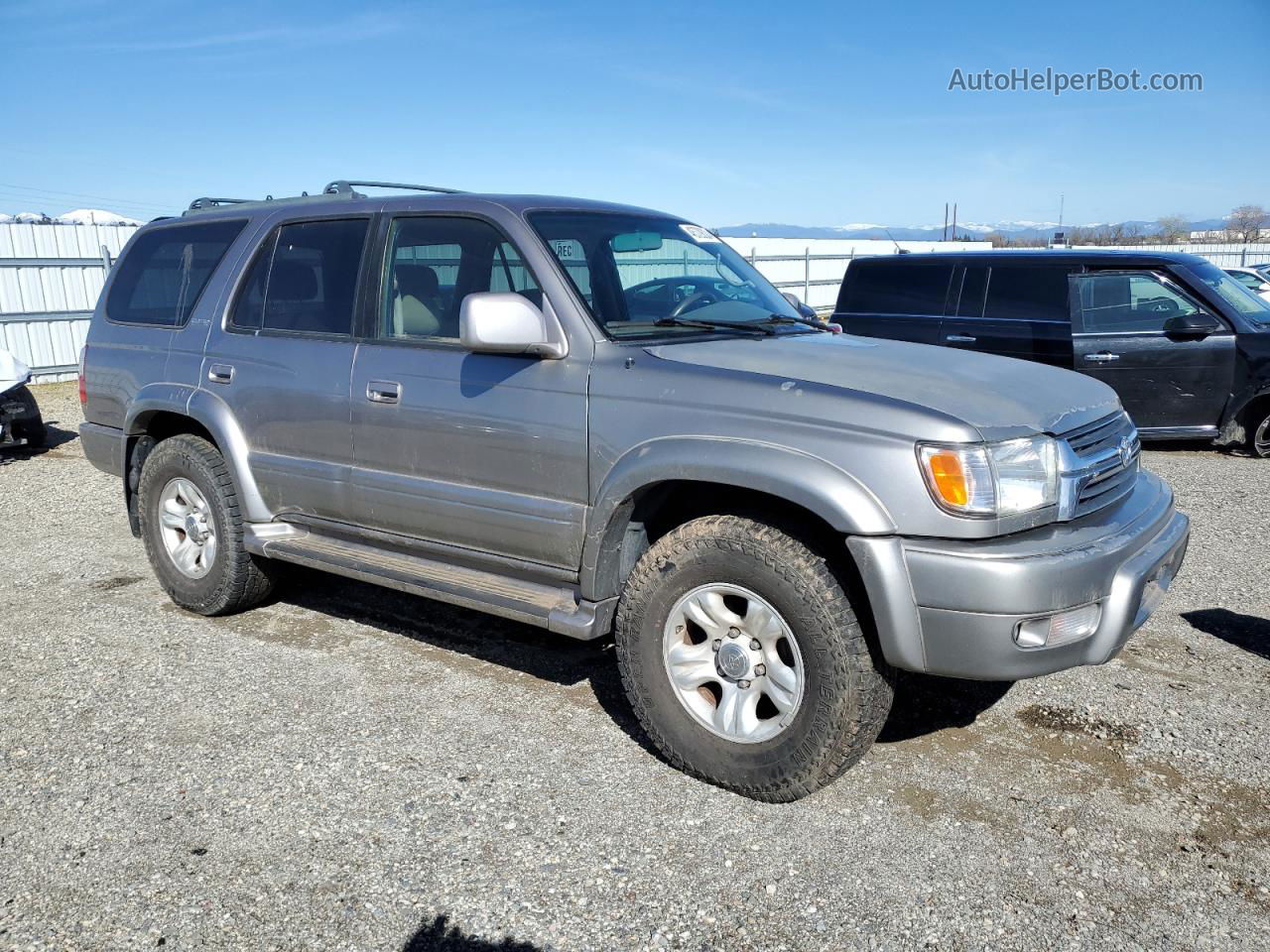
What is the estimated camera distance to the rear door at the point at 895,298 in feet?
30.7

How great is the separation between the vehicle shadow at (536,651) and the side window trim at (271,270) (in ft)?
4.50

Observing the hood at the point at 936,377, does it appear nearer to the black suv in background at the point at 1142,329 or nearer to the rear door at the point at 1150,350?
the black suv in background at the point at 1142,329

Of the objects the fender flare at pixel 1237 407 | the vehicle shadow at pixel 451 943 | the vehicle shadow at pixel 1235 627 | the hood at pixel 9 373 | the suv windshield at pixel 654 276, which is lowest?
the vehicle shadow at pixel 1235 627

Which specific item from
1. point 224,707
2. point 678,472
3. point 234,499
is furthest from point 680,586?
point 234,499

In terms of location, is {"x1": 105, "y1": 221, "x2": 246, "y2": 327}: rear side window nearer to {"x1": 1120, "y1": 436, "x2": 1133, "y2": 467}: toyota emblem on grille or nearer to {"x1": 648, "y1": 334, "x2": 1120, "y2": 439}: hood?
{"x1": 648, "y1": 334, "x2": 1120, "y2": 439}: hood

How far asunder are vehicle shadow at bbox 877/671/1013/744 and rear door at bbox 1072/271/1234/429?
5184 mm

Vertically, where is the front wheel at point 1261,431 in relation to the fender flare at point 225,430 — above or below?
below

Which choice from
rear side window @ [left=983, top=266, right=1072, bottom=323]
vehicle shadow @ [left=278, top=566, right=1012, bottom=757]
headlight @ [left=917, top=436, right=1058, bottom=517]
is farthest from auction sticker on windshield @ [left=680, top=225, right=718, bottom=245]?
rear side window @ [left=983, top=266, right=1072, bottom=323]

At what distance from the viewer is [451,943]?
2674mm

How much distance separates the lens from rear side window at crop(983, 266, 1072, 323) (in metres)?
8.85

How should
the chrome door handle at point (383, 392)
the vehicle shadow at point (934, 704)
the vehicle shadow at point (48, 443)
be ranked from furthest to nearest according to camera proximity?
1. the vehicle shadow at point (48, 443)
2. the chrome door handle at point (383, 392)
3. the vehicle shadow at point (934, 704)

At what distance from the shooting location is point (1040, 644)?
9.84 feet

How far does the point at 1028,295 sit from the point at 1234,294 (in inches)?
70.0

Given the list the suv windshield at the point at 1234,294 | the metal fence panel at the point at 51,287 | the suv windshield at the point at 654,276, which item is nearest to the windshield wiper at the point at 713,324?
the suv windshield at the point at 654,276
